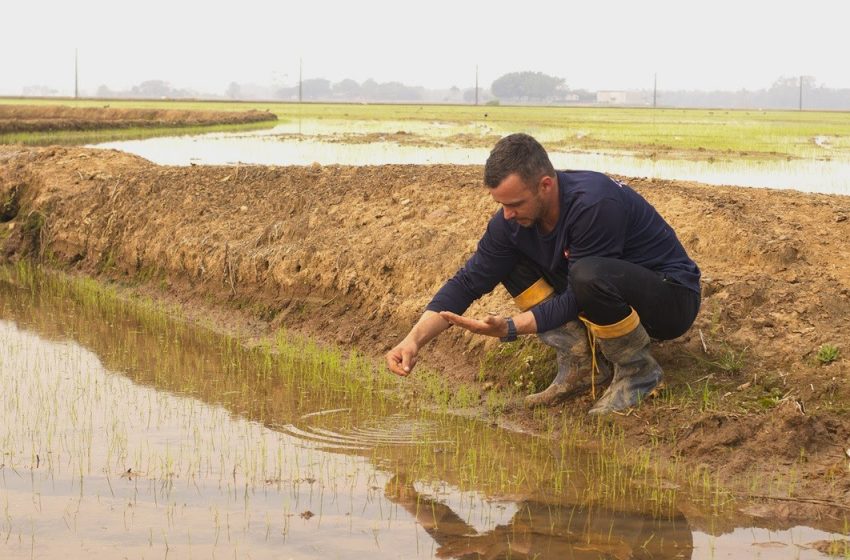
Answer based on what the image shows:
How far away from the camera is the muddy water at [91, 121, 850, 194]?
17.5 m

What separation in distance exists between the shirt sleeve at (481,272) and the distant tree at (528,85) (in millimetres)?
186935

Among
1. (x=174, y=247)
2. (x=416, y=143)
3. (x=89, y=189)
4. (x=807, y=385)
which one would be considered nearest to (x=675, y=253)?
(x=807, y=385)

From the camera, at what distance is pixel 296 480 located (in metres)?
5.28

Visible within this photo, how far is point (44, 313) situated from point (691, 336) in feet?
19.6

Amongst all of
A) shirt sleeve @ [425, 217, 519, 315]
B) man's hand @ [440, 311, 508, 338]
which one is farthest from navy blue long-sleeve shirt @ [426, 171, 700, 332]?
man's hand @ [440, 311, 508, 338]

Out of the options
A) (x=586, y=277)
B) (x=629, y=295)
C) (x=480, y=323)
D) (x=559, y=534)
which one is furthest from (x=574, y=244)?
(x=559, y=534)

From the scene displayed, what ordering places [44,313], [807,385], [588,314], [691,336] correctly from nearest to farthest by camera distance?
1. [588,314]
2. [807,385]
3. [691,336]
4. [44,313]

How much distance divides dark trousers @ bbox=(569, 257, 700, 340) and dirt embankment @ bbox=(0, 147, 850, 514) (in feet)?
1.73

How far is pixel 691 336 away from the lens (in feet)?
20.6

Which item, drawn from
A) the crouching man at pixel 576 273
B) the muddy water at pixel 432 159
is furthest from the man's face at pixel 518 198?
the muddy water at pixel 432 159

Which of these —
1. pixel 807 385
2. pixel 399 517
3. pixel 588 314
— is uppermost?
pixel 588 314

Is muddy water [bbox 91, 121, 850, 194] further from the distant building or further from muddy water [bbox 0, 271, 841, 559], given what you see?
the distant building

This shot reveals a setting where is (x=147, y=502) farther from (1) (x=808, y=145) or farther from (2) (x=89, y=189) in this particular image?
(1) (x=808, y=145)

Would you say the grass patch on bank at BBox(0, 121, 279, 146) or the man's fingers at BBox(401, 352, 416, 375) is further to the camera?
the grass patch on bank at BBox(0, 121, 279, 146)
